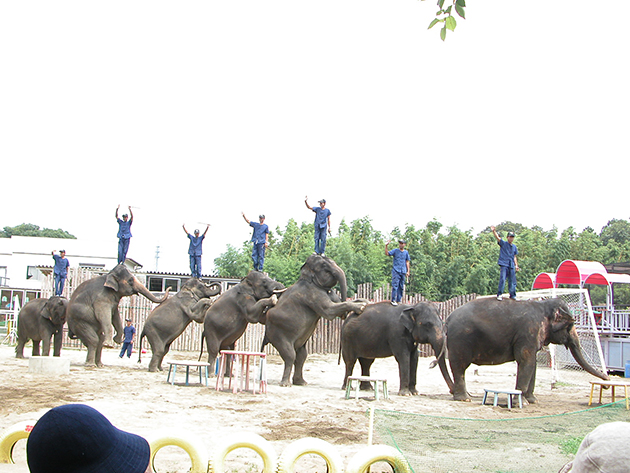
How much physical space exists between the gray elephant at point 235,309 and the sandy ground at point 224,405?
4.02ft

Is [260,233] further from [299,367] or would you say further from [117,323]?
[117,323]

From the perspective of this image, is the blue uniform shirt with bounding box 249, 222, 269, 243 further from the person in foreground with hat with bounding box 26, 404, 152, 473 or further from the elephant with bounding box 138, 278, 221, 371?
the person in foreground with hat with bounding box 26, 404, 152, 473

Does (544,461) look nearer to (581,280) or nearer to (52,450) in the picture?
(52,450)

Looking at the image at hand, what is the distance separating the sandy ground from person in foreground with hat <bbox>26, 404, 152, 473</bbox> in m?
3.76

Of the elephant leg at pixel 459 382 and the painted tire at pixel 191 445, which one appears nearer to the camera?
the painted tire at pixel 191 445

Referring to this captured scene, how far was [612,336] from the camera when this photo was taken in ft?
72.6

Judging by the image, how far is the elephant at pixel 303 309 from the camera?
1414 cm

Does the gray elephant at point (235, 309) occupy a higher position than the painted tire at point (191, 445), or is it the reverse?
the gray elephant at point (235, 309)

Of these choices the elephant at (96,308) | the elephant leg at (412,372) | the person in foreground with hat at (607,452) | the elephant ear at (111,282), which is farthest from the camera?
the elephant ear at (111,282)

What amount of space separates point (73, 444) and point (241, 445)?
3434mm

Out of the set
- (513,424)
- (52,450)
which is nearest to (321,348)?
(513,424)

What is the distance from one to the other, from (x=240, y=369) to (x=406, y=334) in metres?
Answer: 3.66

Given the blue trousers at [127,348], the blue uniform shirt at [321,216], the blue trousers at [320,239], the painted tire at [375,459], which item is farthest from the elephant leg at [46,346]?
the painted tire at [375,459]

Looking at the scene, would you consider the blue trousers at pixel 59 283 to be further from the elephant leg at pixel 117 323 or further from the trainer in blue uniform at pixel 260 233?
the trainer in blue uniform at pixel 260 233
